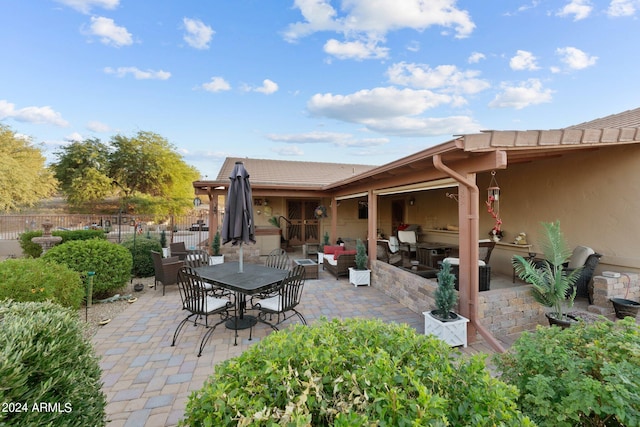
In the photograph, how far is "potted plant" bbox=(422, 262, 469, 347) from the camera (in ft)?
12.0

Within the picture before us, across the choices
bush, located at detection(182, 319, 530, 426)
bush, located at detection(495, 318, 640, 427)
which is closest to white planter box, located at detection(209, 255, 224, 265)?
bush, located at detection(182, 319, 530, 426)

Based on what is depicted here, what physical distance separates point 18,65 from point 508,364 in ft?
48.7

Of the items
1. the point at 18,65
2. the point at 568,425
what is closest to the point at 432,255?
the point at 568,425

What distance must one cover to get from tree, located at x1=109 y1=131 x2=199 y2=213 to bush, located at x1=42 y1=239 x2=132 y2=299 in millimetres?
20277

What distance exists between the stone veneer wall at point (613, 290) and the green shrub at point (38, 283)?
8073mm

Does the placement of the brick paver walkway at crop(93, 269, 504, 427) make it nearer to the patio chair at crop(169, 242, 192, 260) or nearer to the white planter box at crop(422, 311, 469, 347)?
the white planter box at crop(422, 311, 469, 347)

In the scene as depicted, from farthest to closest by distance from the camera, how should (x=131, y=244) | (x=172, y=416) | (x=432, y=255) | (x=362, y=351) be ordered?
(x=131, y=244) < (x=432, y=255) < (x=172, y=416) < (x=362, y=351)

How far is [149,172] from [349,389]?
27.8m

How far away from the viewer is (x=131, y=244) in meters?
7.41

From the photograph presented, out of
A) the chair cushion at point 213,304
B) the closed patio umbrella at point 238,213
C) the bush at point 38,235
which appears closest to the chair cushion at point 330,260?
the closed patio umbrella at point 238,213

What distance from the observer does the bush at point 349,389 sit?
1043 mm

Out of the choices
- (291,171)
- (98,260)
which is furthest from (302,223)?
(98,260)

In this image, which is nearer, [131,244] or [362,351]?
[362,351]

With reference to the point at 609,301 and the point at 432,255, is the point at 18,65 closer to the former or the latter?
the point at 432,255
